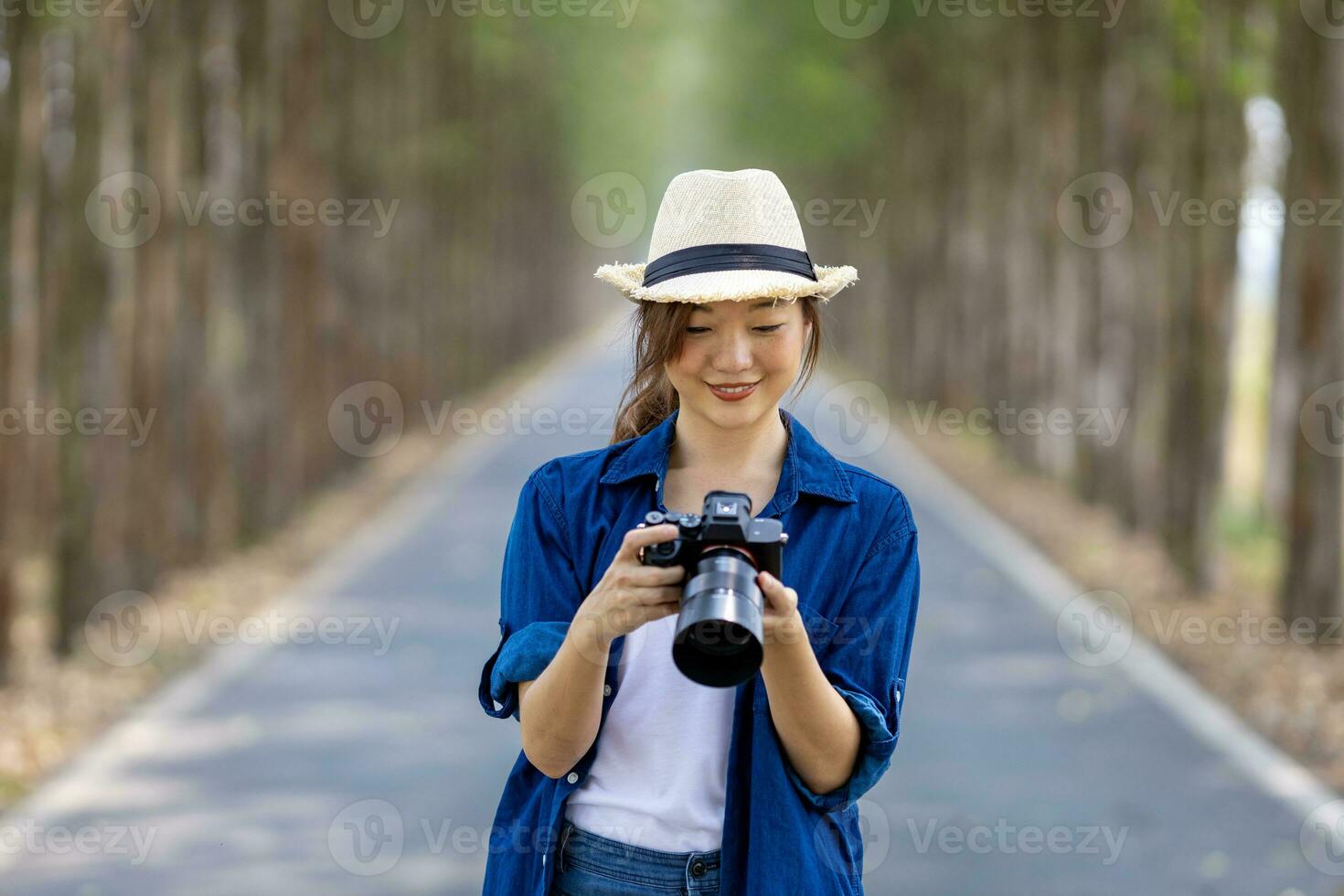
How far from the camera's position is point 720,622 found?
2.23 meters

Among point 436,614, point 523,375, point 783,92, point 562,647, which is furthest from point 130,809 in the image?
point 523,375

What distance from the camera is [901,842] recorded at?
7023 mm

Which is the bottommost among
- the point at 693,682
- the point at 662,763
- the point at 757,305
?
the point at 662,763

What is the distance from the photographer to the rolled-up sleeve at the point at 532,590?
2625 millimetres

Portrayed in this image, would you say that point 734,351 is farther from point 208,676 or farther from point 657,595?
point 208,676

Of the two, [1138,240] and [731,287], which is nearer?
[731,287]

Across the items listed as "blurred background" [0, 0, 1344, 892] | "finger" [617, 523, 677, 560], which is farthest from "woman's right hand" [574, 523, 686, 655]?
"blurred background" [0, 0, 1344, 892]

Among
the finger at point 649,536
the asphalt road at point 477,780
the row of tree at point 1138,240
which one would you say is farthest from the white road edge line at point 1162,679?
the finger at point 649,536

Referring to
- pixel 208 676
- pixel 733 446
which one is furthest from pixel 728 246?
pixel 208 676

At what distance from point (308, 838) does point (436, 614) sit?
5097 mm

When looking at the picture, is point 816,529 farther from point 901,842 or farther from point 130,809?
point 130,809

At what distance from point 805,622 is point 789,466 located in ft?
0.88

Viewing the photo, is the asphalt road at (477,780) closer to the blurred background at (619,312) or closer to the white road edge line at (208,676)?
the white road edge line at (208,676)

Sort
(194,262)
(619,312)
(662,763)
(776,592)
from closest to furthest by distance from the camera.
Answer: (776,592), (662,763), (194,262), (619,312)
